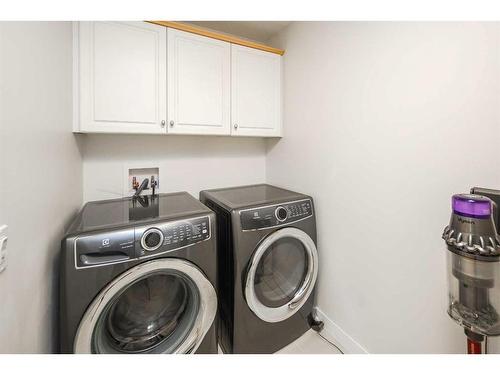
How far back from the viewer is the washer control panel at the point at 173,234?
95cm

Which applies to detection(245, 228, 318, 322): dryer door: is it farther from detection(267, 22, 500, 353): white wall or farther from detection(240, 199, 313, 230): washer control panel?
detection(267, 22, 500, 353): white wall

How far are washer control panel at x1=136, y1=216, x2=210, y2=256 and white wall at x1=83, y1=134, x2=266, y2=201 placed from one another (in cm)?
80

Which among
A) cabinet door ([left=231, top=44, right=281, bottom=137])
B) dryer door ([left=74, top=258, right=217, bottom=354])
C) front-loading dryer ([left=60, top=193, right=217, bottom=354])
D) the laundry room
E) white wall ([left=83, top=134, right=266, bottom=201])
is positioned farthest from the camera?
cabinet door ([left=231, top=44, right=281, bottom=137])

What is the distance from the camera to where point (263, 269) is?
54.7 inches

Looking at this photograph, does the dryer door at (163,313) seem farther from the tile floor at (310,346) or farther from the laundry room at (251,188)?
the tile floor at (310,346)

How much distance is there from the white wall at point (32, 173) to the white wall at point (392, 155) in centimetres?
150

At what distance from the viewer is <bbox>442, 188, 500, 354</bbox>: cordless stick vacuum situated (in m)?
0.60

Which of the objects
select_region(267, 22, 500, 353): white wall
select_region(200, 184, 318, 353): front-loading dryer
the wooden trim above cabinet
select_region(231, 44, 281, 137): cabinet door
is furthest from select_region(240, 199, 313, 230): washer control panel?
the wooden trim above cabinet

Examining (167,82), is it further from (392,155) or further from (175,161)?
(392,155)

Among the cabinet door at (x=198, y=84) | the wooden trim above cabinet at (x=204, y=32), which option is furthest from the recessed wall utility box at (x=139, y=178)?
the wooden trim above cabinet at (x=204, y=32)

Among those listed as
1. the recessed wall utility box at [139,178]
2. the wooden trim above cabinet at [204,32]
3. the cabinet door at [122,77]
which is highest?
the wooden trim above cabinet at [204,32]

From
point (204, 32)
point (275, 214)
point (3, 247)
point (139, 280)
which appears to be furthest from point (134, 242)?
point (204, 32)

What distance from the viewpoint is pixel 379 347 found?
4.12ft
